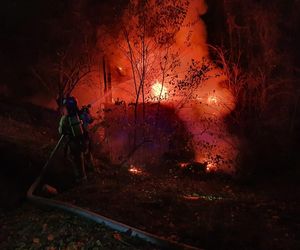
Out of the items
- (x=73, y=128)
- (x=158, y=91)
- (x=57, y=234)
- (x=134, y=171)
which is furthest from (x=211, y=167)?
(x=57, y=234)

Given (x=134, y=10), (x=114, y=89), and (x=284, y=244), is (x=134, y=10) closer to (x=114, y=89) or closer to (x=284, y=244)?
(x=114, y=89)

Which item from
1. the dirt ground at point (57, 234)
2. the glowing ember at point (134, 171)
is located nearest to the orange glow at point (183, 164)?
the glowing ember at point (134, 171)

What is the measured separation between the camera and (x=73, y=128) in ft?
29.4

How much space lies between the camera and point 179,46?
1658 centimetres

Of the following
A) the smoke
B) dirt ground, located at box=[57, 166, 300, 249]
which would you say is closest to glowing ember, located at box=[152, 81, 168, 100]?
the smoke

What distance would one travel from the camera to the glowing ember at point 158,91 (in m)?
16.4

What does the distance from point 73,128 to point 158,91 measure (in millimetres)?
8160

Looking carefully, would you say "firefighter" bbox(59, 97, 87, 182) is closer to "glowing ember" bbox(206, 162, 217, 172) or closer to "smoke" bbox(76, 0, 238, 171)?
"smoke" bbox(76, 0, 238, 171)

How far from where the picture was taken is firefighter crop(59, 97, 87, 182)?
8.76 metres

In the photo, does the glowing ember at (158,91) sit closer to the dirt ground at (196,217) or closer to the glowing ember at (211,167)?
the glowing ember at (211,167)

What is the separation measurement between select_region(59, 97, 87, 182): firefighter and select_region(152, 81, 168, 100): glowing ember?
7301 millimetres

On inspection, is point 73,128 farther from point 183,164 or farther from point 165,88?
point 183,164

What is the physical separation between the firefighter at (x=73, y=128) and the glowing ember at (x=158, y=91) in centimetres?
730

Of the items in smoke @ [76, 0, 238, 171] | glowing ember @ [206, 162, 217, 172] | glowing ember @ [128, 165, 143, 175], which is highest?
smoke @ [76, 0, 238, 171]
